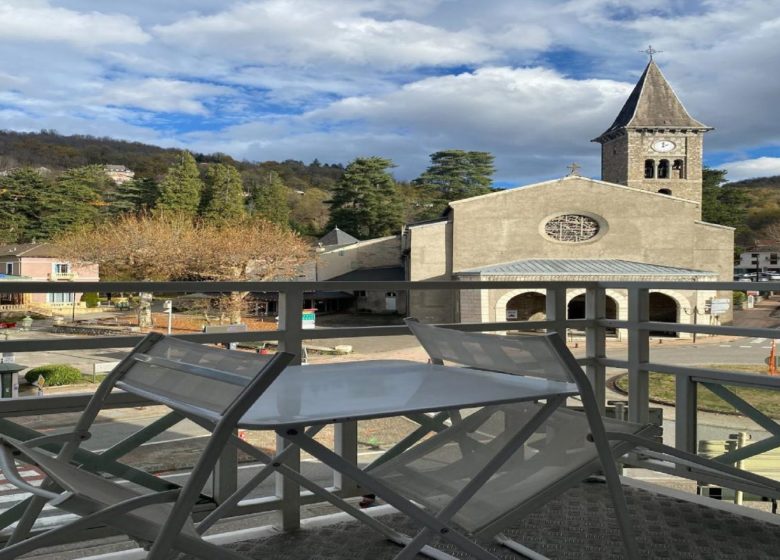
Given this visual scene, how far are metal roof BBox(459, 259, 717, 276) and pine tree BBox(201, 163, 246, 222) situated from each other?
1110 inches

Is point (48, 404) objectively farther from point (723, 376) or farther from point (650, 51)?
point (650, 51)

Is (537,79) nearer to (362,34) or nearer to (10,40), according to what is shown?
(362,34)

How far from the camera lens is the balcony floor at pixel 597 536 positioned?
98.7 inches

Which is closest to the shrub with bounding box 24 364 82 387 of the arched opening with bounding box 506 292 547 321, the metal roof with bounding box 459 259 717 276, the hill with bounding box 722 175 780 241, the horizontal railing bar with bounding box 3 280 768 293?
the horizontal railing bar with bounding box 3 280 768 293

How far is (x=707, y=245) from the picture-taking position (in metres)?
31.6

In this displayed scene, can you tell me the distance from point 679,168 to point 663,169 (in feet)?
3.00

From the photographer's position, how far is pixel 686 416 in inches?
131

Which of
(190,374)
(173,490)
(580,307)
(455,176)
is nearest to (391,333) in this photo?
(190,374)

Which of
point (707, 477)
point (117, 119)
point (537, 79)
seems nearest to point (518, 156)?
point (537, 79)

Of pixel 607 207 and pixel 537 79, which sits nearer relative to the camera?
pixel 607 207

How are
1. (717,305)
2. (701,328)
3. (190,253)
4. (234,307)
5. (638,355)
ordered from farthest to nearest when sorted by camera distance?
(190,253), (234,307), (717,305), (638,355), (701,328)

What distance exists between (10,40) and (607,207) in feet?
378

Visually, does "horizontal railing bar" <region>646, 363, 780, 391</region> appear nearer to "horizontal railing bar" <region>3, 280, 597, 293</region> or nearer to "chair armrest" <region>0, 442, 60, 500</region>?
"horizontal railing bar" <region>3, 280, 597, 293</region>

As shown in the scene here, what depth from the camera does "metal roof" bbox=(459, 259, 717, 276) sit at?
1132 inches
